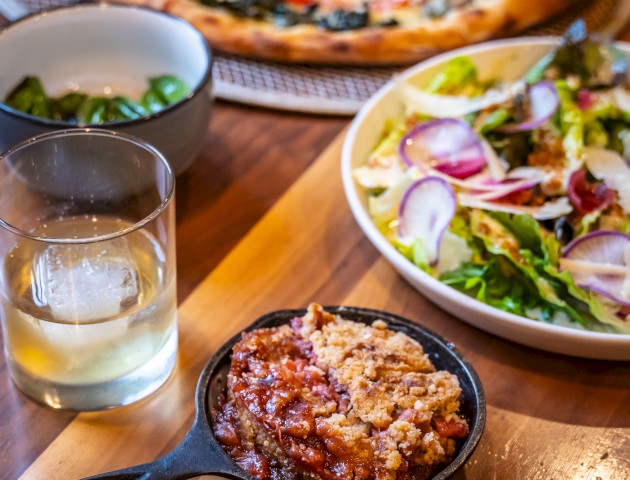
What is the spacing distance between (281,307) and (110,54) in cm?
87

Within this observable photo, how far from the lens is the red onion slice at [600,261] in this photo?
1.64 metres

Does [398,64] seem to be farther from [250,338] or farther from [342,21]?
[250,338]

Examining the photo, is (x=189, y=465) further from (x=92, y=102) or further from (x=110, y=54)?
(x=110, y=54)

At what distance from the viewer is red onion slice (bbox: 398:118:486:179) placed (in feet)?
6.33

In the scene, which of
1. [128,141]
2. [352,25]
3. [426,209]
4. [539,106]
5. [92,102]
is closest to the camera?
[128,141]

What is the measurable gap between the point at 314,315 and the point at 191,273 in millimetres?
436

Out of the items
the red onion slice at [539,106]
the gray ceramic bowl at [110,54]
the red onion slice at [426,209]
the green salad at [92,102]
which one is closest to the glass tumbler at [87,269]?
the gray ceramic bowl at [110,54]

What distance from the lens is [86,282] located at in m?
1.31

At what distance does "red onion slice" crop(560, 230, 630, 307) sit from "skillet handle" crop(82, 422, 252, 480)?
0.86 metres

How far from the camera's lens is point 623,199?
1.85 meters

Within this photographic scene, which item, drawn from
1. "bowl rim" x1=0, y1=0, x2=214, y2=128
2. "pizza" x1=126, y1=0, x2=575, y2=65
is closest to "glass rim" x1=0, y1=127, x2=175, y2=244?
"bowl rim" x1=0, y1=0, x2=214, y2=128

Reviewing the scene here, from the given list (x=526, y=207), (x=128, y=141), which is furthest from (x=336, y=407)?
(x=526, y=207)

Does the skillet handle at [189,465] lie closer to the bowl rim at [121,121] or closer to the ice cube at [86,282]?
the ice cube at [86,282]

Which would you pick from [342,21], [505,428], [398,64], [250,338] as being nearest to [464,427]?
[505,428]
